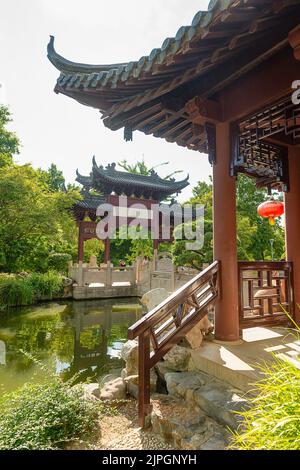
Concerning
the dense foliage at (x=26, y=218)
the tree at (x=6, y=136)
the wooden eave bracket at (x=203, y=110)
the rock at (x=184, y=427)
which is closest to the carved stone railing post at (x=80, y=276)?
the dense foliage at (x=26, y=218)

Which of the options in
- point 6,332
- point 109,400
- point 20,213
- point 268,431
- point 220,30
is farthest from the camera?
point 20,213

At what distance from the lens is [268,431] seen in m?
1.17

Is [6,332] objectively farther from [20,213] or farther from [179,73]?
[179,73]

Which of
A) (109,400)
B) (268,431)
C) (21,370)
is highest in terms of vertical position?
(268,431)

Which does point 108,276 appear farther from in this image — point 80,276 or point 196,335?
point 196,335

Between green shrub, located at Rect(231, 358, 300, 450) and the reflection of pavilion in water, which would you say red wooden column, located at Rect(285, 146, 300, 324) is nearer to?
green shrub, located at Rect(231, 358, 300, 450)

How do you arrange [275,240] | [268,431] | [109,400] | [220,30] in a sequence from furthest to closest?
[275,240]
[109,400]
[220,30]
[268,431]

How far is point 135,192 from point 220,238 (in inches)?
573

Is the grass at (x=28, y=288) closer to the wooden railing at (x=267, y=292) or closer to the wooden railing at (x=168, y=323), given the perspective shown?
the wooden railing at (x=168, y=323)

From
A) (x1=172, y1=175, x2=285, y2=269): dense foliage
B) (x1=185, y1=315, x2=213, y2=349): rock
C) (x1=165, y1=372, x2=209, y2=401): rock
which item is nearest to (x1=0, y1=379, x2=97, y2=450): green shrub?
(x1=165, y1=372, x2=209, y2=401): rock

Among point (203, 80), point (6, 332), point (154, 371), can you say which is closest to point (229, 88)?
point (203, 80)

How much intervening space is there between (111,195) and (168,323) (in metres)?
14.2

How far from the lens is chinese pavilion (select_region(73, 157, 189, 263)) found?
15.9 meters

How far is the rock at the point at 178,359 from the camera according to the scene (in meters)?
2.86
